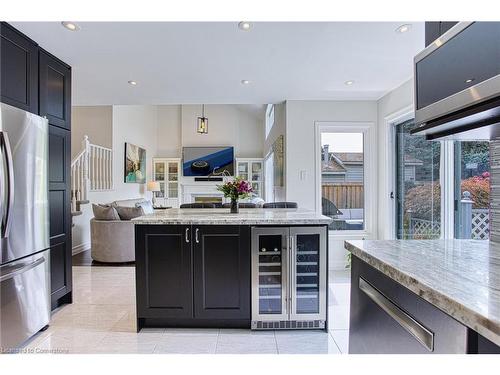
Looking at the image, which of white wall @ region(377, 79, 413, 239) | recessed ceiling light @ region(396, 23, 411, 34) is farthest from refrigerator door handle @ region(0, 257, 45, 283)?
white wall @ region(377, 79, 413, 239)

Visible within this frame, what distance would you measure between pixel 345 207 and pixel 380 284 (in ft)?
12.2

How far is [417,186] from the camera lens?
3.65 metres

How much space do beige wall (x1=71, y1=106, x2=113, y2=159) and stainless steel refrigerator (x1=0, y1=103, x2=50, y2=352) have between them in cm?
473

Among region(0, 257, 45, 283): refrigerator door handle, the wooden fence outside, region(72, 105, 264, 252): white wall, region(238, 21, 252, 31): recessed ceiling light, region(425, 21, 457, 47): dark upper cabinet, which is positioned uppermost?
region(72, 105, 264, 252): white wall

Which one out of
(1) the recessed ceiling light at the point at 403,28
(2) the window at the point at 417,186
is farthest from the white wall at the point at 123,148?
(1) the recessed ceiling light at the point at 403,28

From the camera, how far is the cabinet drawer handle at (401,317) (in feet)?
2.84

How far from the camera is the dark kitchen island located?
8.30 ft

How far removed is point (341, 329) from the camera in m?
2.65

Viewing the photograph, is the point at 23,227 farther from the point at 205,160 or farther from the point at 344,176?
the point at 205,160

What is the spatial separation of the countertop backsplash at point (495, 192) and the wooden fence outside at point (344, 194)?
3.23 m

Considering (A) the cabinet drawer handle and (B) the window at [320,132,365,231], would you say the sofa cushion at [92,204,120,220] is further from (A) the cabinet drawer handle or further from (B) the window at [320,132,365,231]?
(A) the cabinet drawer handle

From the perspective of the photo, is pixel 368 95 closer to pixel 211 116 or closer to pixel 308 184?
pixel 308 184
